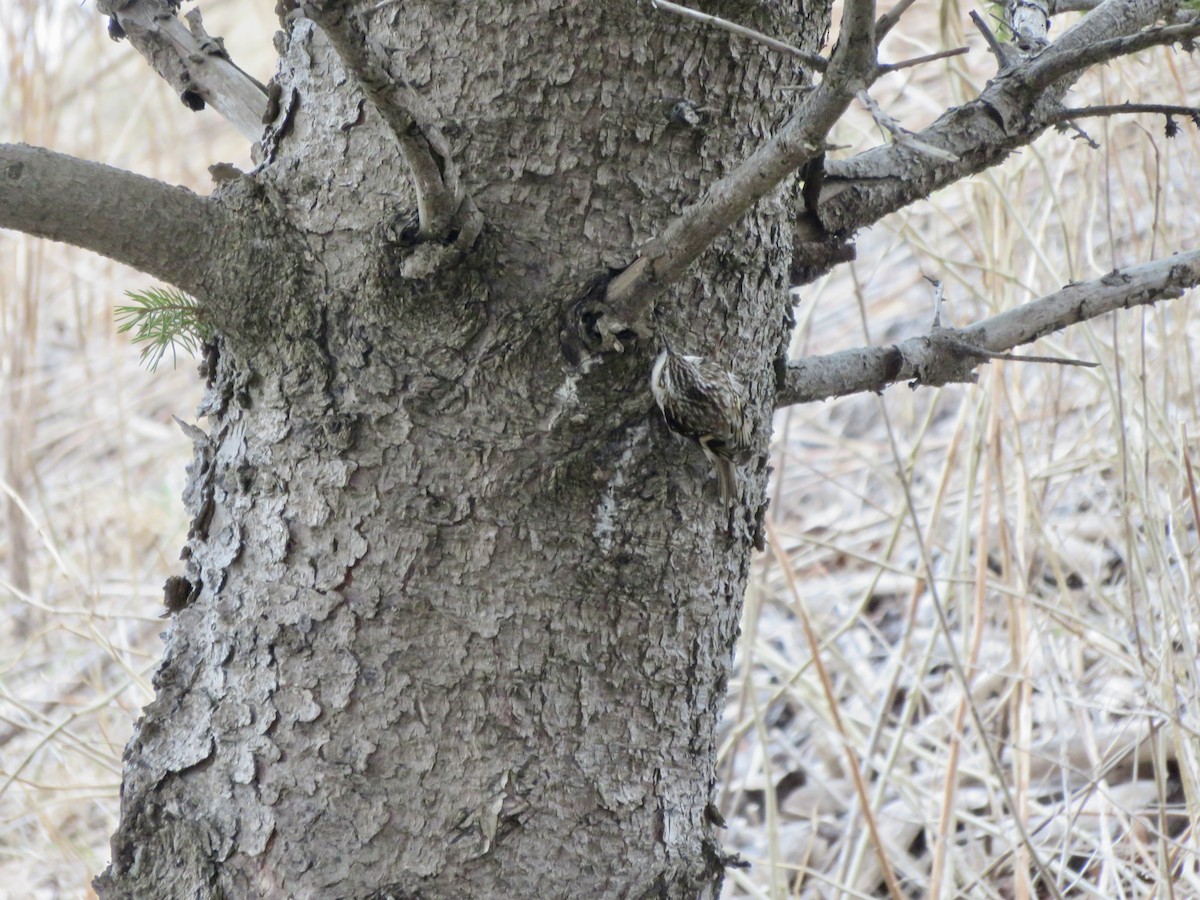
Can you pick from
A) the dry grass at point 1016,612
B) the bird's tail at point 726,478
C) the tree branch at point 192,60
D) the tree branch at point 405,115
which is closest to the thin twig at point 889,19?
the tree branch at point 405,115

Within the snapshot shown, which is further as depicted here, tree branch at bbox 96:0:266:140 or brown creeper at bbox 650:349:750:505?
tree branch at bbox 96:0:266:140

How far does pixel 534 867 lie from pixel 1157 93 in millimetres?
2645

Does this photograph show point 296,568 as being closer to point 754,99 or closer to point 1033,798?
point 754,99

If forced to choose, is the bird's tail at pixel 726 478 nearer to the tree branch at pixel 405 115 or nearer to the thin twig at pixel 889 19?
the tree branch at pixel 405 115

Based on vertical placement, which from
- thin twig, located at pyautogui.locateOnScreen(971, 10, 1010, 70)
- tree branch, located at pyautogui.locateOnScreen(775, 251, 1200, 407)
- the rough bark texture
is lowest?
the rough bark texture

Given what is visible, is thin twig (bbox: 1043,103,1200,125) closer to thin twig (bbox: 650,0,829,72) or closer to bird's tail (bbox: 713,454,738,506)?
thin twig (bbox: 650,0,829,72)

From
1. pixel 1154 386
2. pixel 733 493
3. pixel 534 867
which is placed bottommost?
pixel 534 867

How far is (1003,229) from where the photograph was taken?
2662 mm

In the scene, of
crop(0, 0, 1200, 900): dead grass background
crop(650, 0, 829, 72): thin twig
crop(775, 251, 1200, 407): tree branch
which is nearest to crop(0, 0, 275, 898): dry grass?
crop(0, 0, 1200, 900): dead grass background

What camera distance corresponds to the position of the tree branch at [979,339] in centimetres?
129

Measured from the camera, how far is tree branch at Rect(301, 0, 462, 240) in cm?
73

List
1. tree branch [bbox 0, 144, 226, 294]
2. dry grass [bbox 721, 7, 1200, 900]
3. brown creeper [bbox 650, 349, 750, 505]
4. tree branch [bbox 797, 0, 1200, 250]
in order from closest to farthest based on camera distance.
Answer: tree branch [bbox 0, 144, 226, 294] < brown creeper [bbox 650, 349, 750, 505] < tree branch [bbox 797, 0, 1200, 250] < dry grass [bbox 721, 7, 1200, 900]

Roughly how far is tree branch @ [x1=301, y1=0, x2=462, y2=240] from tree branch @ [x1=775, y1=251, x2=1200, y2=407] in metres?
0.50

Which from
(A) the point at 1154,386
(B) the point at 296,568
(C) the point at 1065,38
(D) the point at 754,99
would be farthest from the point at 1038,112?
(A) the point at 1154,386
